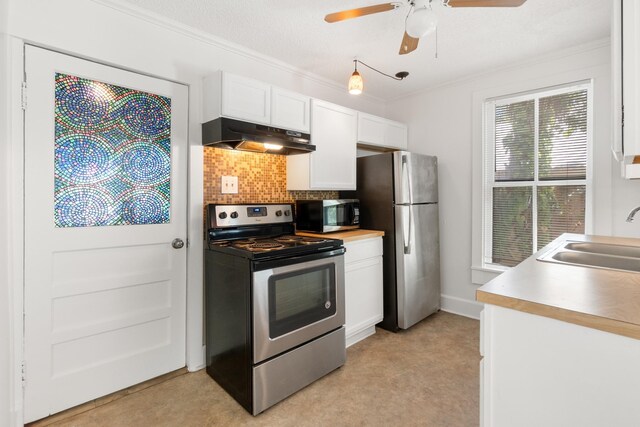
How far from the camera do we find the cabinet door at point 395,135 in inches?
137

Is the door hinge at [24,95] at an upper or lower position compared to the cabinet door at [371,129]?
lower

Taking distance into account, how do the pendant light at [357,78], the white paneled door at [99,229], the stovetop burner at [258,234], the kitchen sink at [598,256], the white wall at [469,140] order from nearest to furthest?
the kitchen sink at [598,256] < the white paneled door at [99,229] < the stovetop burner at [258,234] < the pendant light at [357,78] < the white wall at [469,140]

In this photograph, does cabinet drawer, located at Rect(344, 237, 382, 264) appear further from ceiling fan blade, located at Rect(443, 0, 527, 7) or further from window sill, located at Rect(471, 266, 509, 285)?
ceiling fan blade, located at Rect(443, 0, 527, 7)

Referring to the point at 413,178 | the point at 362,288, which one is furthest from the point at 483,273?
the point at 362,288

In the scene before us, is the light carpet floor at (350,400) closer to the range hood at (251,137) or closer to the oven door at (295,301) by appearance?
the oven door at (295,301)

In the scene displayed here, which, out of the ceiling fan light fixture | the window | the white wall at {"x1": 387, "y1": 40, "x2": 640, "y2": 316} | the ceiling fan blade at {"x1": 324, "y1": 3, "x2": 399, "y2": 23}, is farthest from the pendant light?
the window

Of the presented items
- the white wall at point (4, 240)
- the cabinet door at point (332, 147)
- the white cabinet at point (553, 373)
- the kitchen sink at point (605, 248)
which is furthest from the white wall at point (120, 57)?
the kitchen sink at point (605, 248)

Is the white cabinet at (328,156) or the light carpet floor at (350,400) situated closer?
the light carpet floor at (350,400)

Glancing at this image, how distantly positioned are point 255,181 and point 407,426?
1.99 metres

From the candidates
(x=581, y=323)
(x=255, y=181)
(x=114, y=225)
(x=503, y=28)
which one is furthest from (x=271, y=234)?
(x=503, y=28)

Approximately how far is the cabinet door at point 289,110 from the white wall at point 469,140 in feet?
5.21

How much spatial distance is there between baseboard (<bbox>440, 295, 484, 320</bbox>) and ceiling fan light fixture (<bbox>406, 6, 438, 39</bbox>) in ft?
8.63

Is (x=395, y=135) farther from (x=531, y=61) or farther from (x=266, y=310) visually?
(x=266, y=310)

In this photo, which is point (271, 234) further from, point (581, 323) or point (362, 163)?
point (581, 323)
